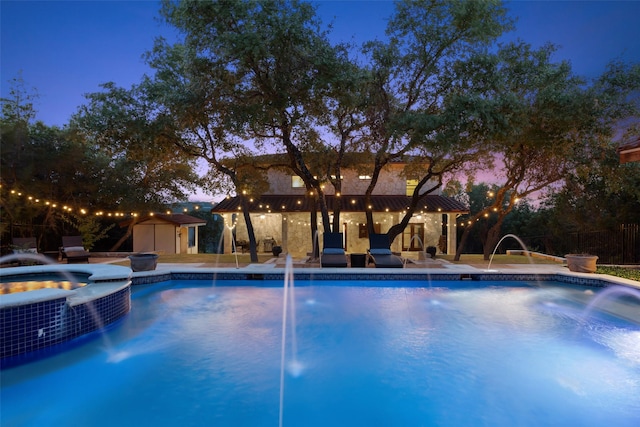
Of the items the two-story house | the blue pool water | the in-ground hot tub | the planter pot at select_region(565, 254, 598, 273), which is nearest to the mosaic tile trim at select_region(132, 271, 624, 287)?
the planter pot at select_region(565, 254, 598, 273)

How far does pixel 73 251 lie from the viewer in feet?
46.7

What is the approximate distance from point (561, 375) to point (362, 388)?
2.93 meters

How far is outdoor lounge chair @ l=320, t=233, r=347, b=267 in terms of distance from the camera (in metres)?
12.5

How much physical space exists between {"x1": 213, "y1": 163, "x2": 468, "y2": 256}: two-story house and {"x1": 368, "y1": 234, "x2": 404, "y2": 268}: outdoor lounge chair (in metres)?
6.33

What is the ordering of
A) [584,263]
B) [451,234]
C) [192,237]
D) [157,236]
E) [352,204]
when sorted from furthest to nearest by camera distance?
[192,237] < [157,236] < [451,234] < [352,204] < [584,263]

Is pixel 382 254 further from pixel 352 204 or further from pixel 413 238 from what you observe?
pixel 413 238

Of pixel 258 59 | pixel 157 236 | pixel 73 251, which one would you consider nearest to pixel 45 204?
pixel 73 251

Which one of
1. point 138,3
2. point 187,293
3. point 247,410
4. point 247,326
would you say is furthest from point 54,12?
point 247,410

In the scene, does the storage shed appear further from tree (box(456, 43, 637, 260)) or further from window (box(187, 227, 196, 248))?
tree (box(456, 43, 637, 260))

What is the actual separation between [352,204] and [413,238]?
447 centimetres

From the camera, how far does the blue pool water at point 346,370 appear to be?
4.27m

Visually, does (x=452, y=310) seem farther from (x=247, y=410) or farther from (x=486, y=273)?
(x=247, y=410)

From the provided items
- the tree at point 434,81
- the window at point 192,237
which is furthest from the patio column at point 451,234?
the window at point 192,237

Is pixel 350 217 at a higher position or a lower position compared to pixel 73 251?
higher
